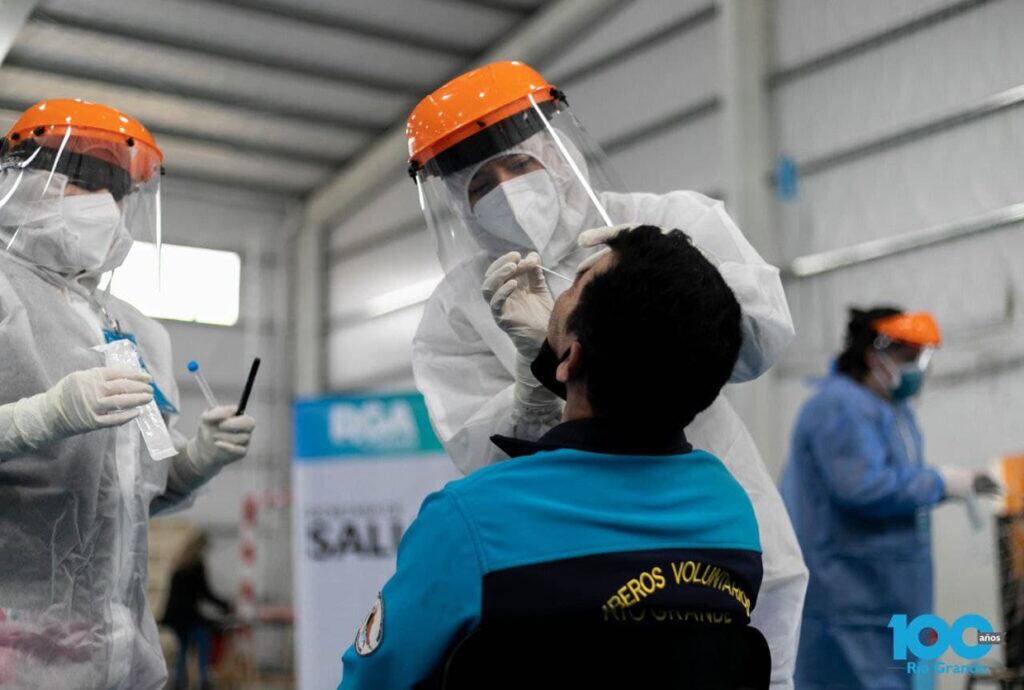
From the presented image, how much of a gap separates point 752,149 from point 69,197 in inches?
172

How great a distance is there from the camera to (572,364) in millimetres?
1299

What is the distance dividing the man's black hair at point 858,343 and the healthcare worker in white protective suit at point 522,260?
1.73 metres

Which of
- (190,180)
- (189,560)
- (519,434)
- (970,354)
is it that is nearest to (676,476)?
(519,434)

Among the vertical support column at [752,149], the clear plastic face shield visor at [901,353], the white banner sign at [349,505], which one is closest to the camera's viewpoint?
the clear plastic face shield visor at [901,353]

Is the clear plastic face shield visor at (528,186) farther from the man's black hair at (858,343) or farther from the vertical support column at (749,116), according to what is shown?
the vertical support column at (749,116)

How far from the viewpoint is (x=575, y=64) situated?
6.54 m

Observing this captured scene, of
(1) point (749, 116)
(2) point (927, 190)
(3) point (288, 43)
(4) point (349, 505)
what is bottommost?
(4) point (349, 505)

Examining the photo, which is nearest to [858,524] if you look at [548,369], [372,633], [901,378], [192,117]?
[901,378]

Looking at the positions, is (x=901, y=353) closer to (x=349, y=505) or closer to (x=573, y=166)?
(x=573, y=166)

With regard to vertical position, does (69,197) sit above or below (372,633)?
above

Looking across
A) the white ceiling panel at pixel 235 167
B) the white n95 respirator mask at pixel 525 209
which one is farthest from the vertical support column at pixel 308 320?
the white n95 respirator mask at pixel 525 209

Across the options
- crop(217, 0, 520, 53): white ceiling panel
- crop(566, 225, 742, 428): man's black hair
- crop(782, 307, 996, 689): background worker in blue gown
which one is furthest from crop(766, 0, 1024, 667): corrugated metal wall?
crop(566, 225, 742, 428): man's black hair

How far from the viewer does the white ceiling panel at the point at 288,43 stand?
538cm

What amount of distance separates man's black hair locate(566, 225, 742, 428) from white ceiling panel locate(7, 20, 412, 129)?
2.26 m
